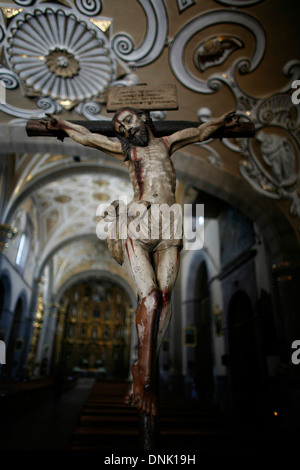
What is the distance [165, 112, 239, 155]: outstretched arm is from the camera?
1.67m

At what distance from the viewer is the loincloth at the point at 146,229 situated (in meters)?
1.34

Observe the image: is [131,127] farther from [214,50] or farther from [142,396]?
[214,50]

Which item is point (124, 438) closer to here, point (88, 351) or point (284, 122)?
point (284, 122)

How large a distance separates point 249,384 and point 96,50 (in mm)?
7433

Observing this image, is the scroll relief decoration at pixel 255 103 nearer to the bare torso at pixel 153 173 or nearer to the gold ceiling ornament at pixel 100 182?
the bare torso at pixel 153 173

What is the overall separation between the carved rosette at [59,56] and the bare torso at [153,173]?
143 inches

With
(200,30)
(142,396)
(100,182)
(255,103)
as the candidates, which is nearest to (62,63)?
(200,30)

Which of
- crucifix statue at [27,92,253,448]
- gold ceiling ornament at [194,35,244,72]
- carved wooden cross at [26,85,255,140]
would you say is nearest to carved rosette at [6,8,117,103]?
gold ceiling ornament at [194,35,244,72]

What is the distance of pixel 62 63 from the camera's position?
450 centimetres

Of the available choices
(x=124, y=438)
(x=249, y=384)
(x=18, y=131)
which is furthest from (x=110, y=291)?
(x=124, y=438)

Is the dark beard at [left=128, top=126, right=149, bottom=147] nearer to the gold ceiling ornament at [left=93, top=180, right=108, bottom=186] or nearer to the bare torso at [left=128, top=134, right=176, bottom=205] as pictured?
the bare torso at [left=128, top=134, right=176, bottom=205]

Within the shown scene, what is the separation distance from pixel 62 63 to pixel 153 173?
160 inches

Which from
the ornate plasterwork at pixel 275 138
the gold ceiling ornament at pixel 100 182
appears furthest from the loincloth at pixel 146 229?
the gold ceiling ornament at pixel 100 182

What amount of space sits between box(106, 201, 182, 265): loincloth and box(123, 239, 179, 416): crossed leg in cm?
3
